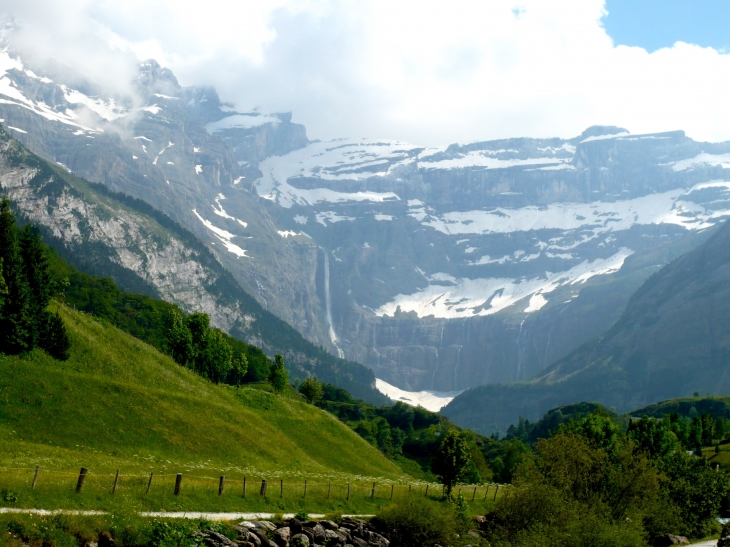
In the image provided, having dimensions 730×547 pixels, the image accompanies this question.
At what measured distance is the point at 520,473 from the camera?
2859 inches

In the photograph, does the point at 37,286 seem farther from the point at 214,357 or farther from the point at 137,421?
the point at 214,357

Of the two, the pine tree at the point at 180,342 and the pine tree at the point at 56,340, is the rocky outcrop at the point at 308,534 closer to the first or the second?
the pine tree at the point at 56,340

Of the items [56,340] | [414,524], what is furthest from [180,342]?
[414,524]

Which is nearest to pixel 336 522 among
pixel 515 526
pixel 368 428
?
pixel 515 526

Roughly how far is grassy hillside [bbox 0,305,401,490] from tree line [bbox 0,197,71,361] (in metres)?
1.72

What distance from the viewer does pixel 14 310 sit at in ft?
250

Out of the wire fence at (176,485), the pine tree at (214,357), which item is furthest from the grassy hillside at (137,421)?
the pine tree at (214,357)

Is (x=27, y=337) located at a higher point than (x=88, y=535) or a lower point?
higher

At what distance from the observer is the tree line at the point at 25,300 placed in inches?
2965

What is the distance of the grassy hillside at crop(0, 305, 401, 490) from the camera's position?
64.6 m

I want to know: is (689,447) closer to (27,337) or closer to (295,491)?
(295,491)

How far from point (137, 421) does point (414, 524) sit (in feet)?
109

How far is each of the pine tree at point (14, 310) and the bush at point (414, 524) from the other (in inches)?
1670

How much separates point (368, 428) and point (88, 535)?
5958 inches
